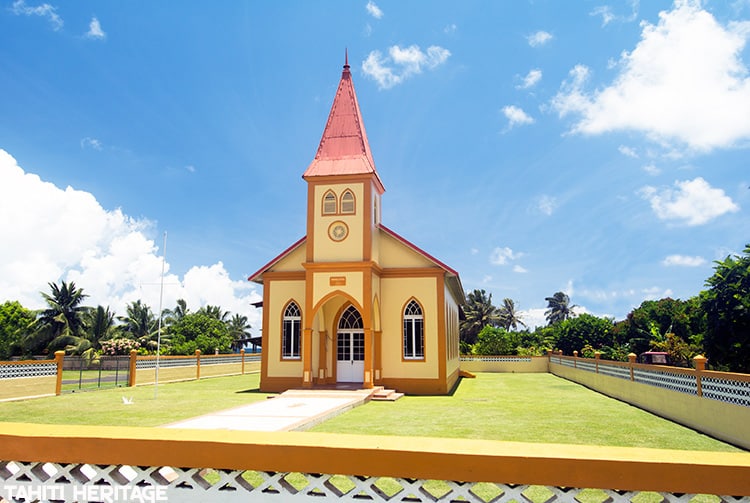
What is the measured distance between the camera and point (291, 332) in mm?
19203

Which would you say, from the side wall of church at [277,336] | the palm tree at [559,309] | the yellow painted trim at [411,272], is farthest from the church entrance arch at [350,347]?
the palm tree at [559,309]

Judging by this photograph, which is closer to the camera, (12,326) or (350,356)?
(350,356)

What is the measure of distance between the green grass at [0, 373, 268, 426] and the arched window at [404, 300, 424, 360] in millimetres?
5221

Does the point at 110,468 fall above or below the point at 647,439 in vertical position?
above

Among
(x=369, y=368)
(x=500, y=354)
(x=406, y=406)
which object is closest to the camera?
(x=406, y=406)

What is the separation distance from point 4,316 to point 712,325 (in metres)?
43.6

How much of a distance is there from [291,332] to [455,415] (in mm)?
8590

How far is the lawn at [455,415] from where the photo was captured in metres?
9.51

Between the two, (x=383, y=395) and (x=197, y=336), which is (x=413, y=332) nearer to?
(x=383, y=395)

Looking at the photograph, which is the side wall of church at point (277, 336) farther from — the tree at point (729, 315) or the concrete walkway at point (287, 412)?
the tree at point (729, 315)

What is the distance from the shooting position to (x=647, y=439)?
9281 mm

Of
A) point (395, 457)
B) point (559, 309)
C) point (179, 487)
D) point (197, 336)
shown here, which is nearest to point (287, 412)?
point (179, 487)

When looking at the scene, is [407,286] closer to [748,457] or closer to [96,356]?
[748,457]

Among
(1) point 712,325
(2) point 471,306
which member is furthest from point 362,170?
(2) point 471,306
